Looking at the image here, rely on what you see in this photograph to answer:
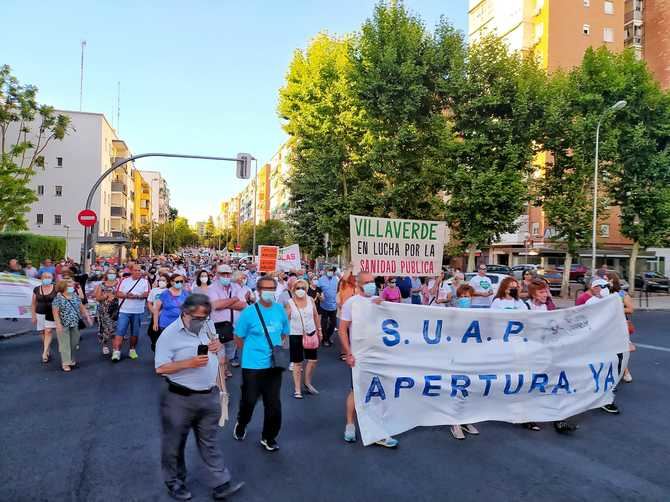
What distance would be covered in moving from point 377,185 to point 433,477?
2297 centimetres

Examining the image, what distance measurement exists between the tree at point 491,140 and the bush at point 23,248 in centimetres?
2076

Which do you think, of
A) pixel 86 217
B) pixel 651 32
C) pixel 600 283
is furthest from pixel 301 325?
pixel 651 32

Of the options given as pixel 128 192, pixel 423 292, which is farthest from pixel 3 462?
pixel 128 192

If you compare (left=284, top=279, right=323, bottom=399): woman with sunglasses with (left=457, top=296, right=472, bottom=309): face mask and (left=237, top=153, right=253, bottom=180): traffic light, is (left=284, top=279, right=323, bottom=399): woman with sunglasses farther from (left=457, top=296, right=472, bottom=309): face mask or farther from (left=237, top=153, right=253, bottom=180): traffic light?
(left=237, top=153, right=253, bottom=180): traffic light

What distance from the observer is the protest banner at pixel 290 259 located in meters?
17.1

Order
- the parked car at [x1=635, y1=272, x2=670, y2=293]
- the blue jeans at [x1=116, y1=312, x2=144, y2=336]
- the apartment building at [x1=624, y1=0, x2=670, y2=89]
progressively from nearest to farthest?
the blue jeans at [x1=116, y1=312, x2=144, y2=336]
the parked car at [x1=635, y1=272, x2=670, y2=293]
the apartment building at [x1=624, y1=0, x2=670, y2=89]

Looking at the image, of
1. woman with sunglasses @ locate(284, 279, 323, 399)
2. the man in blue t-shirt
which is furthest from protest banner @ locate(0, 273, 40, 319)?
the man in blue t-shirt

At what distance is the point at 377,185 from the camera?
26.8 metres

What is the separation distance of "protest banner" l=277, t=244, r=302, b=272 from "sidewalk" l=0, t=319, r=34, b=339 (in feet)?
24.1

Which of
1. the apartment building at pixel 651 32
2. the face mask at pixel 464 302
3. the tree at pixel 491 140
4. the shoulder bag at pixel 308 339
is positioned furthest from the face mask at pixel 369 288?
the apartment building at pixel 651 32

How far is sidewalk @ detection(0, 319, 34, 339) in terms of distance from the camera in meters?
12.5

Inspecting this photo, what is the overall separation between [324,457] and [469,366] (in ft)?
6.17

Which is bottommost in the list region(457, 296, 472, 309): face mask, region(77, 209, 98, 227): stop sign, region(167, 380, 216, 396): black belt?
region(167, 380, 216, 396): black belt

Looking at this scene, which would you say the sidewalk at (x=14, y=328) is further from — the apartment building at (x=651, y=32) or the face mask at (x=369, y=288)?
the apartment building at (x=651, y=32)
